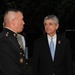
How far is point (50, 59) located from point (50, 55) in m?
0.07

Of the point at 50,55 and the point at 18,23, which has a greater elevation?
the point at 18,23

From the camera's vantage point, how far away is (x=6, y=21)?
3.84 metres

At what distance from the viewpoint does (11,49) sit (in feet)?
12.0

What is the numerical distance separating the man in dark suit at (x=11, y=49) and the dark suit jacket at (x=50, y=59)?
1908mm

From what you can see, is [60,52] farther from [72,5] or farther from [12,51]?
[72,5]

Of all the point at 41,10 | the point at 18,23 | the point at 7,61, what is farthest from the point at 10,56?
the point at 41,10

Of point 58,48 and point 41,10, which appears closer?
point 58,48

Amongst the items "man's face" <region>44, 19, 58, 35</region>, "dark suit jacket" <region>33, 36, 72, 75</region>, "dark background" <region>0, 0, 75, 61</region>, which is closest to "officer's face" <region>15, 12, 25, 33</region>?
"man's face" <region>44, 19, 58, 35</region>

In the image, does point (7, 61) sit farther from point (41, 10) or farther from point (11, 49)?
point (41, 10)

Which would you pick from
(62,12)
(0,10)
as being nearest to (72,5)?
(62,12)

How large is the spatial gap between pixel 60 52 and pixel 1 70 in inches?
90.6

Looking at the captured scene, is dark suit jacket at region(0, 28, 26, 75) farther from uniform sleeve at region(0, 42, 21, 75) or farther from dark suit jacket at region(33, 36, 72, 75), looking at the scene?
dark suit jacket at region(33, 36, 72, 75)

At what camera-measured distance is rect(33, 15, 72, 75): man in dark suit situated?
570 centimetres

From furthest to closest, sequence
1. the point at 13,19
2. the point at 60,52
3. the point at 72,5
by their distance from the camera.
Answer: the point at 72,5 < the point at 60,52 < the point at 13,19
